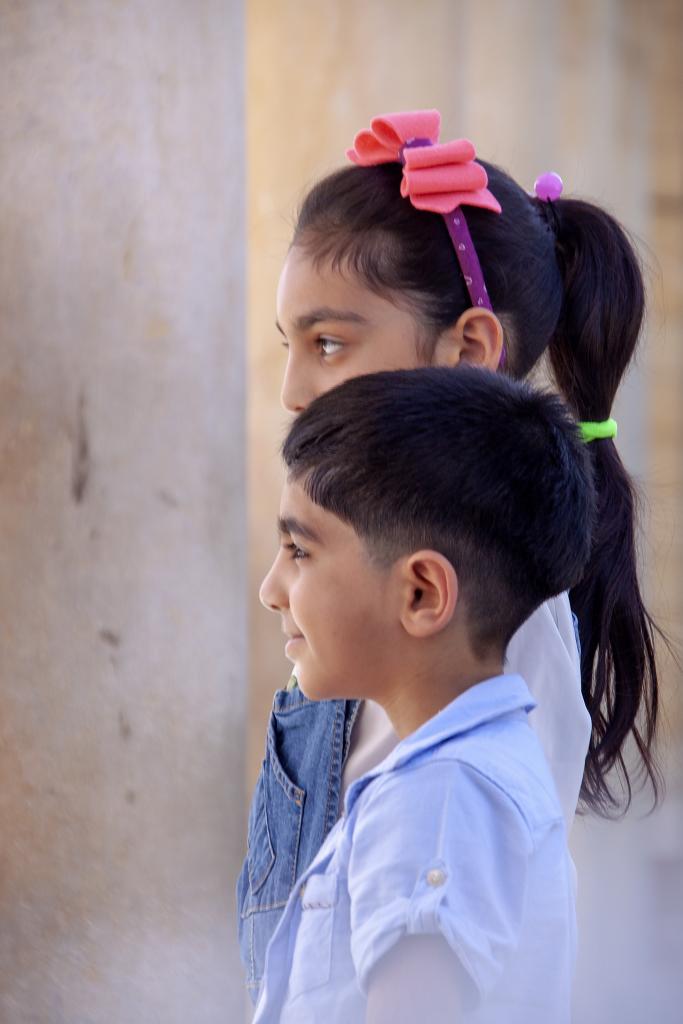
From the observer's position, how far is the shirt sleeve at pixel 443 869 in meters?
0.97

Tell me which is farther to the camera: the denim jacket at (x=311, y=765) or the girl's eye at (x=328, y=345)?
the girl's eye at (x=328, y=345)

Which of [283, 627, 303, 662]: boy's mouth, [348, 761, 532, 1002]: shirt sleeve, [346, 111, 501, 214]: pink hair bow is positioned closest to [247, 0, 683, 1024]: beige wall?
[346, 111, 501, 214]: pink hair bow

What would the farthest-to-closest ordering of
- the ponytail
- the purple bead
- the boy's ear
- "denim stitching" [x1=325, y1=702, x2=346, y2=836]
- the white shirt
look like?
the purple bead < the ponytail < "denim stitching" [x1=325, y1=702, x2=346, y2=836] < the white shirt < the boy's ear

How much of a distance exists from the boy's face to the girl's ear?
1.15 feet

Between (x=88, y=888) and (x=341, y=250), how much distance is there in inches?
37.0

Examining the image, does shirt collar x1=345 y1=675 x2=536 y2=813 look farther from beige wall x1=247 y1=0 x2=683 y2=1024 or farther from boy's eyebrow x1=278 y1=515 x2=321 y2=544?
beige wall x1=247 y1=0 x2=683 y2=1024

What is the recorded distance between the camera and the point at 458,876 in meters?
0.98

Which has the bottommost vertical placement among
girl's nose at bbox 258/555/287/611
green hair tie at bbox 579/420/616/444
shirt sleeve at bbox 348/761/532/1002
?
shirt sleeve at bbox 348/761/532/1002

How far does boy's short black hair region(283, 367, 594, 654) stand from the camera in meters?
1.13

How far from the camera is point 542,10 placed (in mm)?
3621

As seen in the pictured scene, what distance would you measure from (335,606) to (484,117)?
2.74 meters

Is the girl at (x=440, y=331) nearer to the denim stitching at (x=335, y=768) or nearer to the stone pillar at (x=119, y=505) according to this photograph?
the denim stitching at (x=335, y=768)

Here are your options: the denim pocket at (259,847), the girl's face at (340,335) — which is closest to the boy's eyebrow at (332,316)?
the girl's face at (340,335)

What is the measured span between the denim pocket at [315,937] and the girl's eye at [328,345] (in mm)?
571
